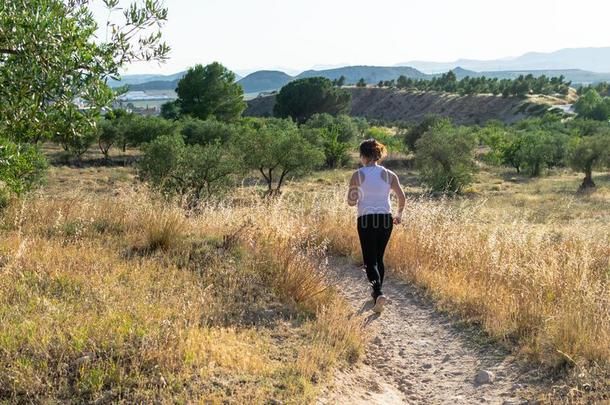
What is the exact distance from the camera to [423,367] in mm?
5047

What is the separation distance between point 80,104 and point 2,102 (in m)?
0.62

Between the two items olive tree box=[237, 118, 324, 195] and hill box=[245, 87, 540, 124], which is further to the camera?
hill box=[245, 87, 540, 124]

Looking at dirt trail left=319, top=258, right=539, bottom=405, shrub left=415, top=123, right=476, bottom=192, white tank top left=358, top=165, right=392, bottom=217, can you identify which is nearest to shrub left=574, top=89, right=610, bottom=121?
shrub left=415, top=123, right=476, bottom=192

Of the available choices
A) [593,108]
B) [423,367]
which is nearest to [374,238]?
[423,367]

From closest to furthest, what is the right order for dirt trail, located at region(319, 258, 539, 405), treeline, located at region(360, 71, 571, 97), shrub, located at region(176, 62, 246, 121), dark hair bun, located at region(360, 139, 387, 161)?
1. dirt trail, located at region(319, 258, 539, 405)
2. dark hair bun, located at region(360, 139, 387, 161)
3. shrub, located at region(176, 62, 246, 121)
4. treeline, located at region(360, 71, 571, 97)

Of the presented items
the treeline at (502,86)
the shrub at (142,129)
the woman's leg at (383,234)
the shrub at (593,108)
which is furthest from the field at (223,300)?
the treeline at (502,86)

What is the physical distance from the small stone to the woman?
5.48ft

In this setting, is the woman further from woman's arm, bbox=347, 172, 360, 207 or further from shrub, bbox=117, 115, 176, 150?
shrub, bbox=117, 115, 176, 150

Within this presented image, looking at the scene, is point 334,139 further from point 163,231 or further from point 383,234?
point 383,234

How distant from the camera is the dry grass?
145 inches

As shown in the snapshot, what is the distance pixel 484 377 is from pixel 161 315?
9.63ft

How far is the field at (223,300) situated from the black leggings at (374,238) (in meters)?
0.60

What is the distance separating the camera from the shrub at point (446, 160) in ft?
127

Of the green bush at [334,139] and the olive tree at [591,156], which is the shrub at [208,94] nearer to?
the green bush at [334,139]
